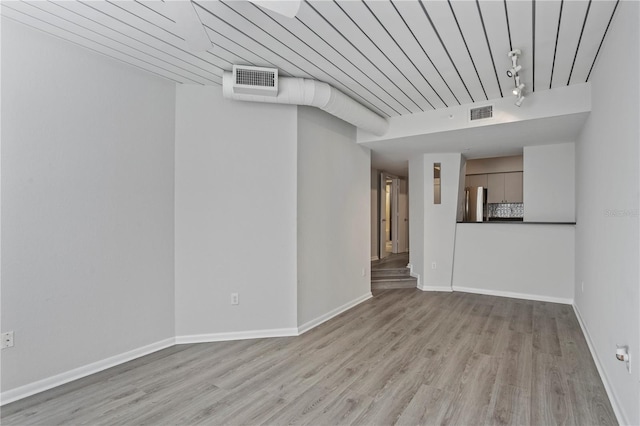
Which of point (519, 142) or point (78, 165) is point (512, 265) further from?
point (78, 165)

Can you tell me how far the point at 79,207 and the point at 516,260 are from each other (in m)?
5.66

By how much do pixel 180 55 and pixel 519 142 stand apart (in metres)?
4.48

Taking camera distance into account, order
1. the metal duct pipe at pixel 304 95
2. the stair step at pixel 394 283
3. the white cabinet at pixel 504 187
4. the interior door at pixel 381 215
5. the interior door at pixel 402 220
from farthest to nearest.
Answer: the interior door at pixel 402 220
the interior door at pixel 381 215
the white cabinet at pixel 504 187
the stair step at pixel 394 283
the metal duct pipe at pixel 304 95

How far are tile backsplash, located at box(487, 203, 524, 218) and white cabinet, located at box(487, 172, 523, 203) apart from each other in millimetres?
113

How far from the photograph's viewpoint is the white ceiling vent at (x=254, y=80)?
2.88 meters

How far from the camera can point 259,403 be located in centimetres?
220

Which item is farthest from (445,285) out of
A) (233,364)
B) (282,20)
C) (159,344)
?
(282,20)

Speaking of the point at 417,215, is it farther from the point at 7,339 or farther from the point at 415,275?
the point at 7,339

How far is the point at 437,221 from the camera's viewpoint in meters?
5.51

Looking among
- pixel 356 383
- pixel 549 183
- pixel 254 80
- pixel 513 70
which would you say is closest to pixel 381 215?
pixel 549 183

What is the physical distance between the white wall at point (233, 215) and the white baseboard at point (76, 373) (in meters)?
0.29

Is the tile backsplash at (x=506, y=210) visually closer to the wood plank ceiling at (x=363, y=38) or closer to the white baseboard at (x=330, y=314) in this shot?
the white baseboard at (x=330, y=314)

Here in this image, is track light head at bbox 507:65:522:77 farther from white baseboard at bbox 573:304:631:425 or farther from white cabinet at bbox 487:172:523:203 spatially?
white cabinet at bbox 487:172:523:203

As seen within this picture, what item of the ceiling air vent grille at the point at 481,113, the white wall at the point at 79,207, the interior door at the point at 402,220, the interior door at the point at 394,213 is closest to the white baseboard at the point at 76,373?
the white wall at the point at 79,207
